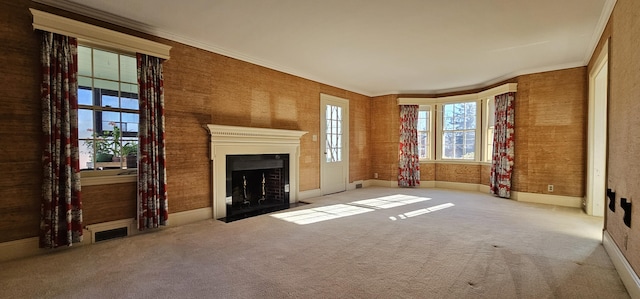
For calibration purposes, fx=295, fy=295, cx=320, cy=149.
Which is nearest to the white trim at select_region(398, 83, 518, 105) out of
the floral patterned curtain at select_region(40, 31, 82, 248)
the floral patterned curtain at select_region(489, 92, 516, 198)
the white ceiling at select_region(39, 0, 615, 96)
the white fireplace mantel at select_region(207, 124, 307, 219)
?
the floral patterned curtain at select_region(489, 92, 516, 198)

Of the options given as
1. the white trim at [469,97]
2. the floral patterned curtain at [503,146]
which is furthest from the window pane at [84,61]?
the floral patterned curtain at [503,146]

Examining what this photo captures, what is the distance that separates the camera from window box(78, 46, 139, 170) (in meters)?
3.40

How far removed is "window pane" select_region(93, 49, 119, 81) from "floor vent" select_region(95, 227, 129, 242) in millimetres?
1830

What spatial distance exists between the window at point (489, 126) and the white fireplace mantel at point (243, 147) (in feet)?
14.5

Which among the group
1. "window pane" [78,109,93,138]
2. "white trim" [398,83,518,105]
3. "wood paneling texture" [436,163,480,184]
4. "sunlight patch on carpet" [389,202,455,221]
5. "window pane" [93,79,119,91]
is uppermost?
"white trim" [398,83,518,105]

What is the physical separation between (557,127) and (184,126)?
6440mm

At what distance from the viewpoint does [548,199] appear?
5.62m

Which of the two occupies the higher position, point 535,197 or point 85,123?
point 85,123

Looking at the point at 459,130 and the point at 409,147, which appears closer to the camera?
the point at 459,130

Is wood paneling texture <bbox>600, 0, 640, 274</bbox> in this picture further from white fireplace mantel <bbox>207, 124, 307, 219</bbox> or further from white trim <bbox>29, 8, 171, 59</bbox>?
white trim <bbox>29, 8, 171, 59</bbox>

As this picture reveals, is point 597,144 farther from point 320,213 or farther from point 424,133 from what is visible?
point 320,213

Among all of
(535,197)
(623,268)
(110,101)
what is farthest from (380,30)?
(535,197)

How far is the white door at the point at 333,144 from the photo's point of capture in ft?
21.8

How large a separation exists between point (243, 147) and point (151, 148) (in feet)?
4.73
